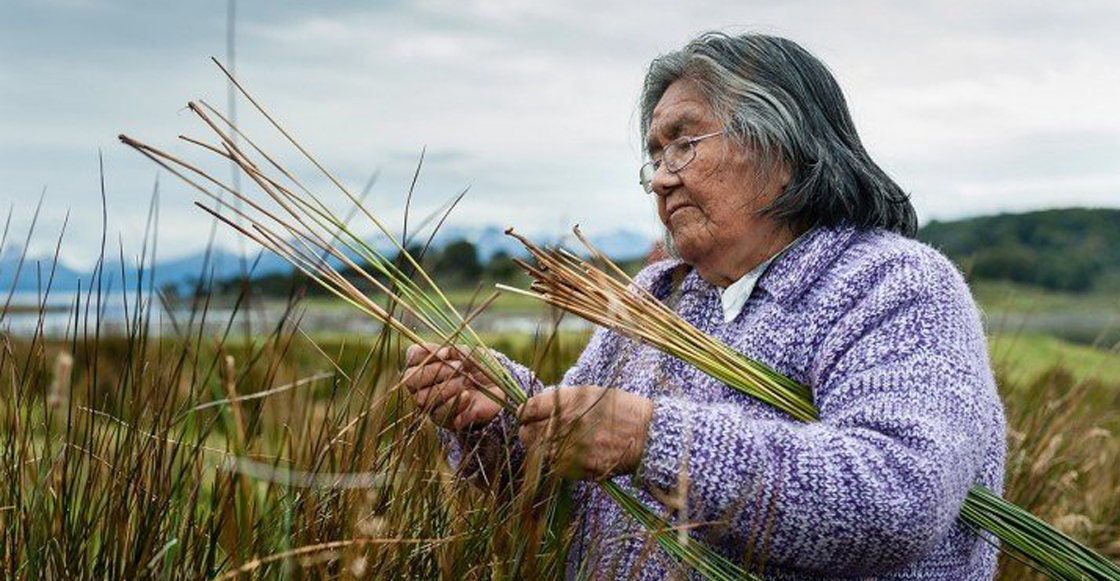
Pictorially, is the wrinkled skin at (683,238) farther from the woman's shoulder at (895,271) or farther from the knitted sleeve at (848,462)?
the woman's shoulder at (895,271)

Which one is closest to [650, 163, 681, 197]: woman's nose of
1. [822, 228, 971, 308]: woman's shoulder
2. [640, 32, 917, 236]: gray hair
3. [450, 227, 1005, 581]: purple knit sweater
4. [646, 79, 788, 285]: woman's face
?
[646, 79, 788, 285]: woman's face

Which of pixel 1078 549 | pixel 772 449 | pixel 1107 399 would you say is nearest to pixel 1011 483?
pixel 1078 549

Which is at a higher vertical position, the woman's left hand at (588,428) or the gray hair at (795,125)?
the gray hair at (795,125)

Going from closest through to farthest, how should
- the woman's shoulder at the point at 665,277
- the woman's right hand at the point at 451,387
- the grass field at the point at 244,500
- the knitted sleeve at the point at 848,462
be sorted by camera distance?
1. the grass field at the point at 244,500
2. the knitted sleeve at the point at 848,462
3. the woman's right hand at the point at 451,387
4. the woman's shoulder at the point at 665,277

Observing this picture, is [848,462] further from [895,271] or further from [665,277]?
[665,277]

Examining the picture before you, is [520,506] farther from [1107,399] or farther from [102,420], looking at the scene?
[1107,399]

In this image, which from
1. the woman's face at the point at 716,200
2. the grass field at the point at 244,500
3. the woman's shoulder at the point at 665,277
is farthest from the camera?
the woman's shoulder at the point at 665,277

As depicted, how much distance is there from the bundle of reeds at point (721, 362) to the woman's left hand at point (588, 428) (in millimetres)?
221

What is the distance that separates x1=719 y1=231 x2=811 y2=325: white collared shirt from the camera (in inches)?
99.9

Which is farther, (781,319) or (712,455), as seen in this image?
(781,319)

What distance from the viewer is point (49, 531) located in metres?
2.01

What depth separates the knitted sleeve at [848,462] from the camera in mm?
2051

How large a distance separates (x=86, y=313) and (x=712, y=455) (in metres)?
1.03

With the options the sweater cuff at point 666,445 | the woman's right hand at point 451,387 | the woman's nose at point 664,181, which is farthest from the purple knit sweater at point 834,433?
the woman's nose at point 664,181
